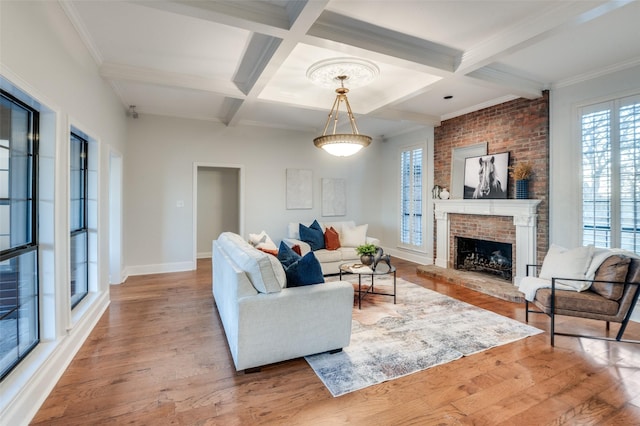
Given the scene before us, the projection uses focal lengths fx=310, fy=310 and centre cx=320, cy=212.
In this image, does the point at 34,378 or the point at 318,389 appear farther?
the point at 318,389

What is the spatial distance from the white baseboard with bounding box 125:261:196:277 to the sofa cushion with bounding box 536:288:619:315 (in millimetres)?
5416

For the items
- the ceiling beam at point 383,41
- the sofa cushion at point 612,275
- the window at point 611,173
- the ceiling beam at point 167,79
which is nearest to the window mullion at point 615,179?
the window at point 611,173

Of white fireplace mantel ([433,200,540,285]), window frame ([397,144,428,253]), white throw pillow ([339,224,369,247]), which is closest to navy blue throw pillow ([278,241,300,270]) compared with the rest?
white throw pillow ([339,224,369,247])

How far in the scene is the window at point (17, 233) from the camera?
1.98m

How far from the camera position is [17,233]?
2.13 meters

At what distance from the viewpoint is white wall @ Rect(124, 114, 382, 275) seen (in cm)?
545

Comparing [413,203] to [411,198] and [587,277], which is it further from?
[587,277]

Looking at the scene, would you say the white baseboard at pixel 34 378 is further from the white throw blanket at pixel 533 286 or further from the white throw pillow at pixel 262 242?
the white throw blanket at pixel 533 286

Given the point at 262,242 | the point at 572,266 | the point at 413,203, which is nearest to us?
the point at 572,266

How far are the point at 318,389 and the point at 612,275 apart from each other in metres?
2.83

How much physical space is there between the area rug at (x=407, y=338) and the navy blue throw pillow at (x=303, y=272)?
0.65 meters

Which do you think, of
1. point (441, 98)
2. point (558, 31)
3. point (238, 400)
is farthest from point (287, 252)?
point (441, 98)

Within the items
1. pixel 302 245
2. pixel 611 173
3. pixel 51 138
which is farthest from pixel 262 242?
pixel 611 173

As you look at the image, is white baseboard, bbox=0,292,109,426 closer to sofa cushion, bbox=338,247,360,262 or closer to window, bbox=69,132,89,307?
window, bbox=69,132,89,307
